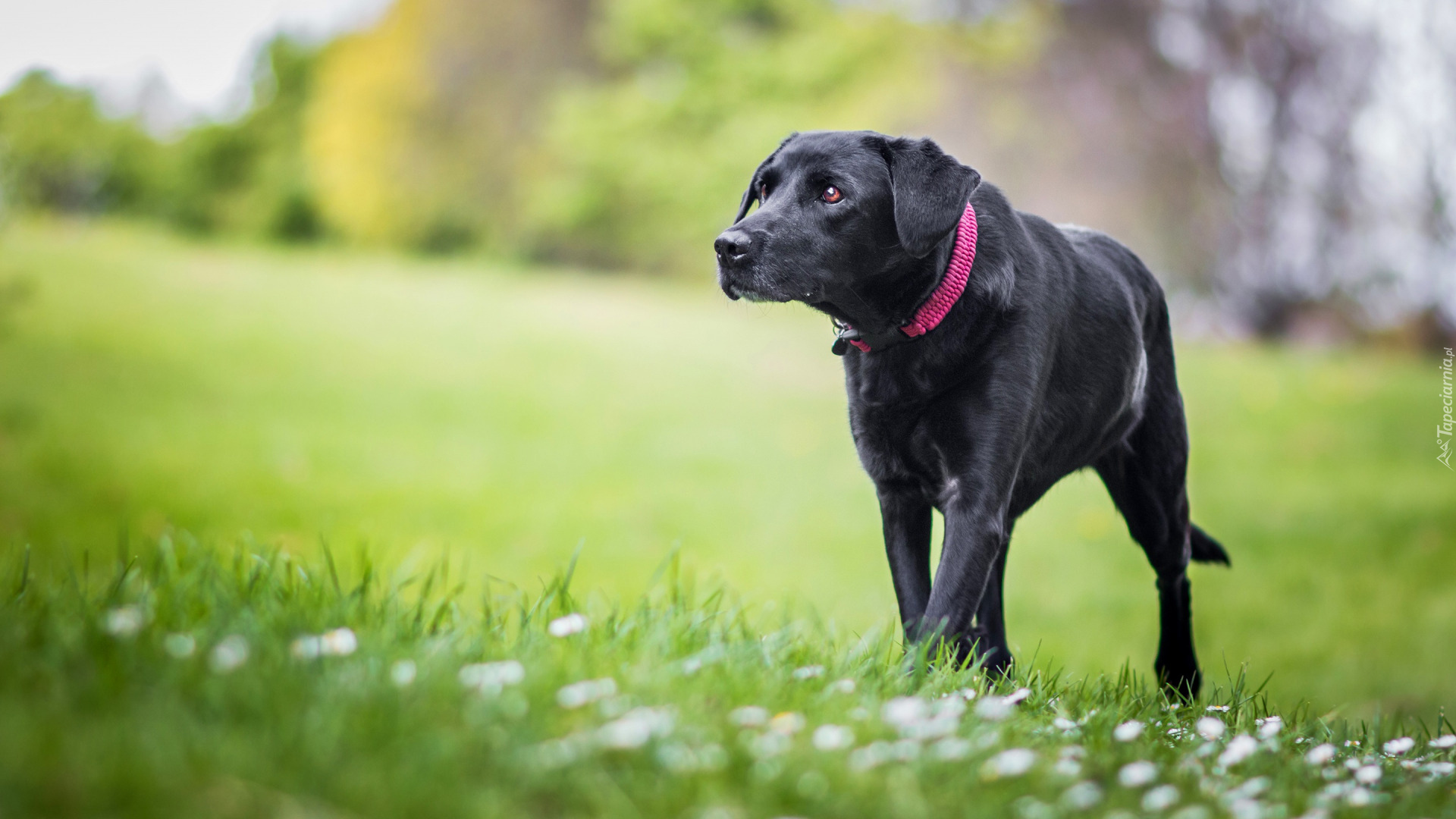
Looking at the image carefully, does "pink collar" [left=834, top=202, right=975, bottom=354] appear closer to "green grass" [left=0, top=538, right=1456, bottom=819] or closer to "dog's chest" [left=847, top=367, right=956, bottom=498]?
"dog's chest" [left=847, top=367, right=956, bottom=498]

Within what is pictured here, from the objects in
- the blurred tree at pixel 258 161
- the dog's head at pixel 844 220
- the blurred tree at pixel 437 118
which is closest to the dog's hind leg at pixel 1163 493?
the dog's head at pixel 844 220

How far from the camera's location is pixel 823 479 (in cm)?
1012

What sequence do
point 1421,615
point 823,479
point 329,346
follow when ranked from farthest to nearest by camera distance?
point 329,346
point 823,479
point 1421,615

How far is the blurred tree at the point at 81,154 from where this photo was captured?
781 inches

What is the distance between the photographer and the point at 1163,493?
357 centimetres

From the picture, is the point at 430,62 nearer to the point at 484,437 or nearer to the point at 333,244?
the point at 333,244

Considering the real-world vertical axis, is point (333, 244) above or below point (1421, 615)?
above

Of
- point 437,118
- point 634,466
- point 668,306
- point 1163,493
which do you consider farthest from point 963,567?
point 437,118

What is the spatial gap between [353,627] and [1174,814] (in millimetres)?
1739

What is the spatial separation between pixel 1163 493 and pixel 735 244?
1.87m

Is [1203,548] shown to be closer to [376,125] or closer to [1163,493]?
[1163,493]

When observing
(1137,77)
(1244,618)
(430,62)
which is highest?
(430,62)

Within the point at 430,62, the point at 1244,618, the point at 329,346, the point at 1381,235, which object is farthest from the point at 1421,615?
the point at 430,62

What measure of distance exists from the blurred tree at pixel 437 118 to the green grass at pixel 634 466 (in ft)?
21.6
